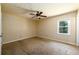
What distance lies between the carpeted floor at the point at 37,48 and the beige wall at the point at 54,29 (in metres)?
0.10

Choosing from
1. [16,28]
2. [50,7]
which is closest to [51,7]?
[50,7]

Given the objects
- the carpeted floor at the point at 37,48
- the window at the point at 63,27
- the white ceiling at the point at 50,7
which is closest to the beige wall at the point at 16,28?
the carpeted floor at the point at 37,48

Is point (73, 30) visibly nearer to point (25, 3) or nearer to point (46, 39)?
point (46, 39)

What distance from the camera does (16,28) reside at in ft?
5.26

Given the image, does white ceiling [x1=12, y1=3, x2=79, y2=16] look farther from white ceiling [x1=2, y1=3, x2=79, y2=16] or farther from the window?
the window

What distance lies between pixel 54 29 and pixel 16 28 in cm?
72

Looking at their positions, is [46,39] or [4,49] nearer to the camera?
[4,49]

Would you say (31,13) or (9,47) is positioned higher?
(31,13)

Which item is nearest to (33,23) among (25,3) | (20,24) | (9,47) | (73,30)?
(20,24)

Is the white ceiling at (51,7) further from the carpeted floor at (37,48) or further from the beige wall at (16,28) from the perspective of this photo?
the carpeted floor at (37,48)

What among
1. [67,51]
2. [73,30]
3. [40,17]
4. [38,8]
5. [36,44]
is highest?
[38,8]

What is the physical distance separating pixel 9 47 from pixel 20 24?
0.47 m

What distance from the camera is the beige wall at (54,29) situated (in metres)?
1.56

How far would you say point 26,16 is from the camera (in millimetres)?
1632
